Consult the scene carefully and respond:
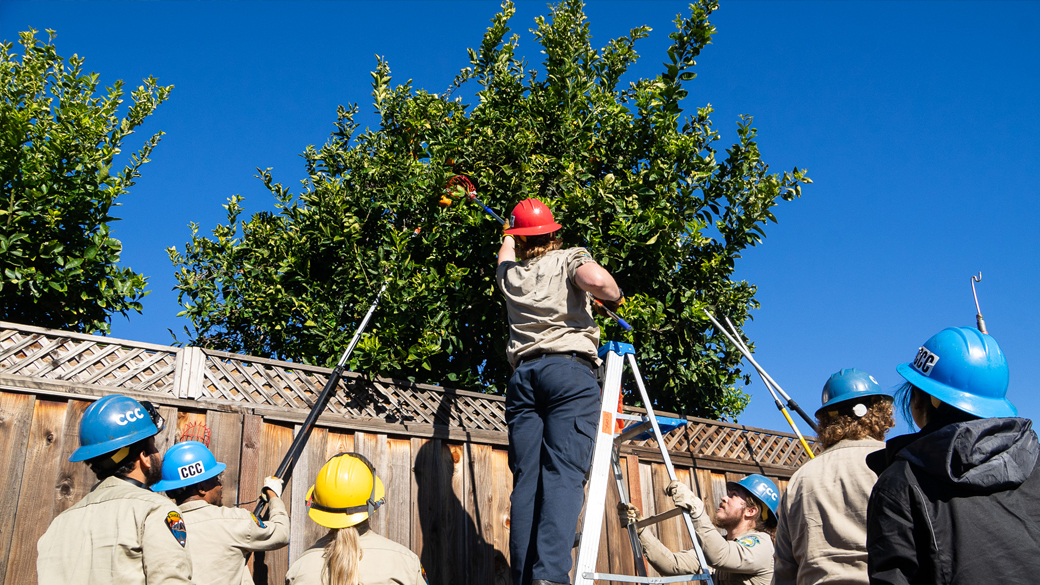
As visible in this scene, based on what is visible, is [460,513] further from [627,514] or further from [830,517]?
[830,517]

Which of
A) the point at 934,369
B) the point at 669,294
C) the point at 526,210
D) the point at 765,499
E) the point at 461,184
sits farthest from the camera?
the point at 669,294

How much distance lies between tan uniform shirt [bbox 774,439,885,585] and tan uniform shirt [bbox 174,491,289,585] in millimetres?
2474

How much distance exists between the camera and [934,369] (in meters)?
1.99

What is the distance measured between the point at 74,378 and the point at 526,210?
261 cm

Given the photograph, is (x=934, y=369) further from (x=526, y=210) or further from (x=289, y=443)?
(x=289, y=443)

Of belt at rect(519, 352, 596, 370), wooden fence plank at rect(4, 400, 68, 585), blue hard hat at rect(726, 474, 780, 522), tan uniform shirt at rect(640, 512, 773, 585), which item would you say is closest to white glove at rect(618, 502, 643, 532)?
tan uniform shirt at rect(640, 512, 773, 585)

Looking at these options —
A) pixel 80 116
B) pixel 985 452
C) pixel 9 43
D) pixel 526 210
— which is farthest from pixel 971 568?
pixel 9 43

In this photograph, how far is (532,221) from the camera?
4148mm

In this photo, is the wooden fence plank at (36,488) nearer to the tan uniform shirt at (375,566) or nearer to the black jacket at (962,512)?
the tan uniform shirt at (375,566)

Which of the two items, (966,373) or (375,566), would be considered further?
(375,566)

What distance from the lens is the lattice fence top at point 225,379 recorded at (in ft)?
12.7

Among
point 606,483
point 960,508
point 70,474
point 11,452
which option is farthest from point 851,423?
point 11,452

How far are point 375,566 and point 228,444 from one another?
1.22m

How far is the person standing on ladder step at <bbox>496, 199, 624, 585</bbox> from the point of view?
329 cm
